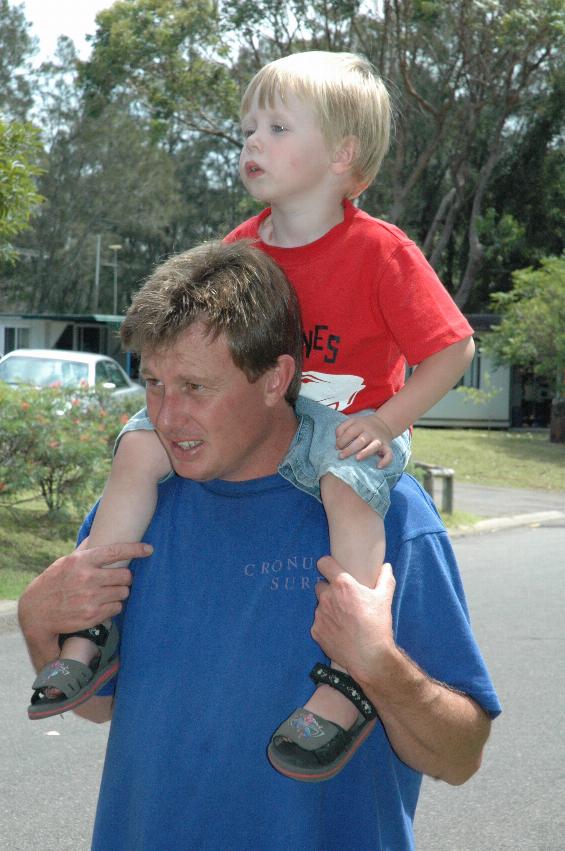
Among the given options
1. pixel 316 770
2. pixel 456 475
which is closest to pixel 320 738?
pixel 316 770

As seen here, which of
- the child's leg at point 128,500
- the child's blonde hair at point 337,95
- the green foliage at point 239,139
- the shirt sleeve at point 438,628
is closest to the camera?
the shirt sleeve at point 438,628

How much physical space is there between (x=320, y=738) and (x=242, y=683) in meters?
0.16

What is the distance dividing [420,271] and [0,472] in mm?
7813

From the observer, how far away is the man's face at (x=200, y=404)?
6.98 ft

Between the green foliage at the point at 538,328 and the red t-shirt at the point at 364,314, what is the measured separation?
23.7 metres

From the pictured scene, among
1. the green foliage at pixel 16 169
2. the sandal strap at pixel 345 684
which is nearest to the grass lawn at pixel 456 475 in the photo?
the green foliage at pixel 16 169

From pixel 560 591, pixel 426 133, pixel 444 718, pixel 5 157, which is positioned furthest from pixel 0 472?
pixel 426 133

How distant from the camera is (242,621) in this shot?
6.75 ft

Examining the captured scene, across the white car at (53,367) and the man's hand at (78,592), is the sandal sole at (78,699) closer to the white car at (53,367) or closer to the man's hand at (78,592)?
the man's hand at (78,592)

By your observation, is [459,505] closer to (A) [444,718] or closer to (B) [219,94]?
(B) [219,94]

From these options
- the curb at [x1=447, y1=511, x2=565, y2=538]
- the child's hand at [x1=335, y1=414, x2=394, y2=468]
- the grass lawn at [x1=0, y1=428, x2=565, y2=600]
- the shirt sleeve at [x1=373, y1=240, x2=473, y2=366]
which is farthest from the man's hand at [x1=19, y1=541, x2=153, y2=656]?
the curb at [x1=447, y1=511, x2=565, y2=538]

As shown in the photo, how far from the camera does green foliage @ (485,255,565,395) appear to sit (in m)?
26.2

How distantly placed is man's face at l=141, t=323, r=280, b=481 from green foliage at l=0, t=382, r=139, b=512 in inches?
314

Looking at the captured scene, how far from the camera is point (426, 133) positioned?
34.2m
